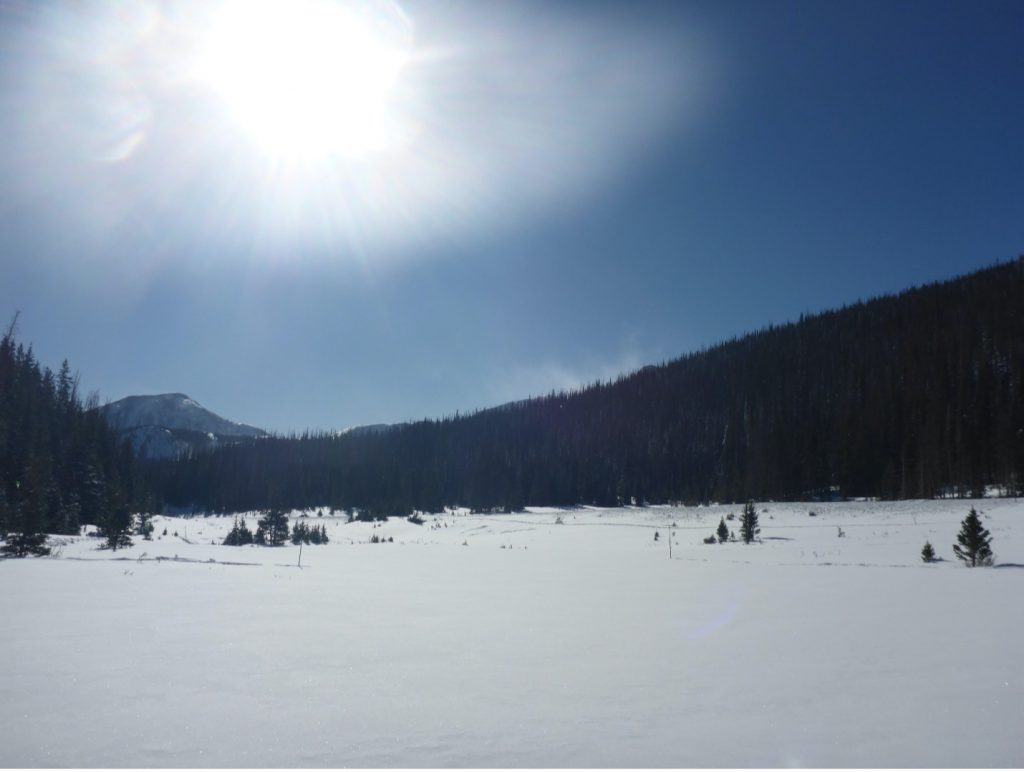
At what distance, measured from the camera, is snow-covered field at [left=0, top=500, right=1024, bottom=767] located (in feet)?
13.1

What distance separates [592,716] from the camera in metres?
4.55

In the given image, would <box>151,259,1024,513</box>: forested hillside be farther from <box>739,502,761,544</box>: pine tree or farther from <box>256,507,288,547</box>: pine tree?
<box>739,502,761,544</box>: pine tree

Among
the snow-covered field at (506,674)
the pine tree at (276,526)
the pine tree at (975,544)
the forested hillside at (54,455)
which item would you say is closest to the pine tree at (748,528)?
the pine tree at (975,544)

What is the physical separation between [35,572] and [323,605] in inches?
348

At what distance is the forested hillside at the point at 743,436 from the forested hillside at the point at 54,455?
1490cm

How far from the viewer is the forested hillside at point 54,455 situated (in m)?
36.1

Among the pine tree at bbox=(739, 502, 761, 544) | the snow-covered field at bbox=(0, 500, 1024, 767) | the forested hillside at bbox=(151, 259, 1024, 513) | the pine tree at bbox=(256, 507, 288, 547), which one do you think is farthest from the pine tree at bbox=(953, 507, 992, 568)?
the forested hillside at bbox=(151, 259, 1024, 513)

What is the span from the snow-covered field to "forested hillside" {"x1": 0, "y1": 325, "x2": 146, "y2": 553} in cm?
2207

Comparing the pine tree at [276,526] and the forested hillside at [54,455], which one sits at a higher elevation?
the forested hillside at [54,455]

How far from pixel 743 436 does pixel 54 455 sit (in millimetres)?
84238

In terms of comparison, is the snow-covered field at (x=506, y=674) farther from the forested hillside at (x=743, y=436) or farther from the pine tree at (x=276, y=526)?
the forested hillside at (x=743, y=436)

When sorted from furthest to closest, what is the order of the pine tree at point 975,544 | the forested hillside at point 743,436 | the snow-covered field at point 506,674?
the forested hillside at point 743,436
the pine tree at point 975,544
the snow-covered field at point 506,674

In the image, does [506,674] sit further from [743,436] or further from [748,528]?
[743,436]

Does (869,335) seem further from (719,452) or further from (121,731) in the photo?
(121,731)
